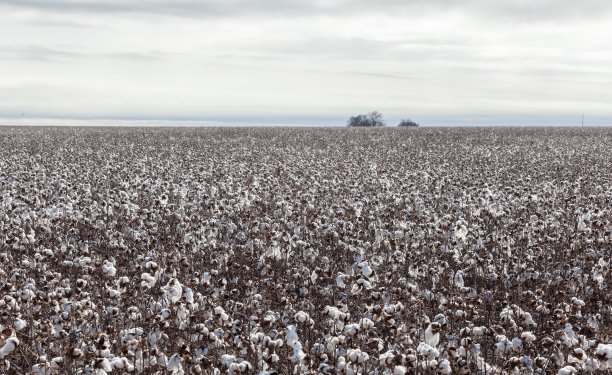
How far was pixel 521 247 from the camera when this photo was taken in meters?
10.1

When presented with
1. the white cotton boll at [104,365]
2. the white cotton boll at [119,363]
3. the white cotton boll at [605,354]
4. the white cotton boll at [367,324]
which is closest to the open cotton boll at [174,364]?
the white cotton boll at [119,363]

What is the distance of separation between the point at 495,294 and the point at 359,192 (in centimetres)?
845

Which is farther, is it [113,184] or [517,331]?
[113,184]

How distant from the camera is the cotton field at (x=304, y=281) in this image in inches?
209

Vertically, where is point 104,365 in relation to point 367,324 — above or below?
below

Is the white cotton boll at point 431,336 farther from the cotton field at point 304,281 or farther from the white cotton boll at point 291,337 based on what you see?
the white cotton boll at point 291,337

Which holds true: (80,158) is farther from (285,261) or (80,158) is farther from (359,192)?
(285,261)

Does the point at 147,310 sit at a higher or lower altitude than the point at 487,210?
lower

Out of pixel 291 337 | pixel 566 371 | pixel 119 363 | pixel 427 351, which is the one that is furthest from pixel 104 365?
pixel 566 371

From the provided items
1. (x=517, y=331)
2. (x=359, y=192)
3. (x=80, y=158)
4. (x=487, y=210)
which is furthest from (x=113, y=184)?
(x=517, y=331)

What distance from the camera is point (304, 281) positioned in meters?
8.24

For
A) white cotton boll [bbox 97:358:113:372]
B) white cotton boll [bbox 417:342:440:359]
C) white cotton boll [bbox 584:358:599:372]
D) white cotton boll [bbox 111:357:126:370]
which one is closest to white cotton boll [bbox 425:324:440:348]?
white cotton boll [bbox 417:342:440:359]

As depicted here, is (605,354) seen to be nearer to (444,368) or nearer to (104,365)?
(444,368)

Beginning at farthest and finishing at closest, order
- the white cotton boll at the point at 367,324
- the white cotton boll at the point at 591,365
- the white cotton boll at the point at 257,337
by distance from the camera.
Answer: the white cotton boll at the point at 367,324
the white cotton boll at the point at 257,337
the white cotton boll at the point at 591,365
